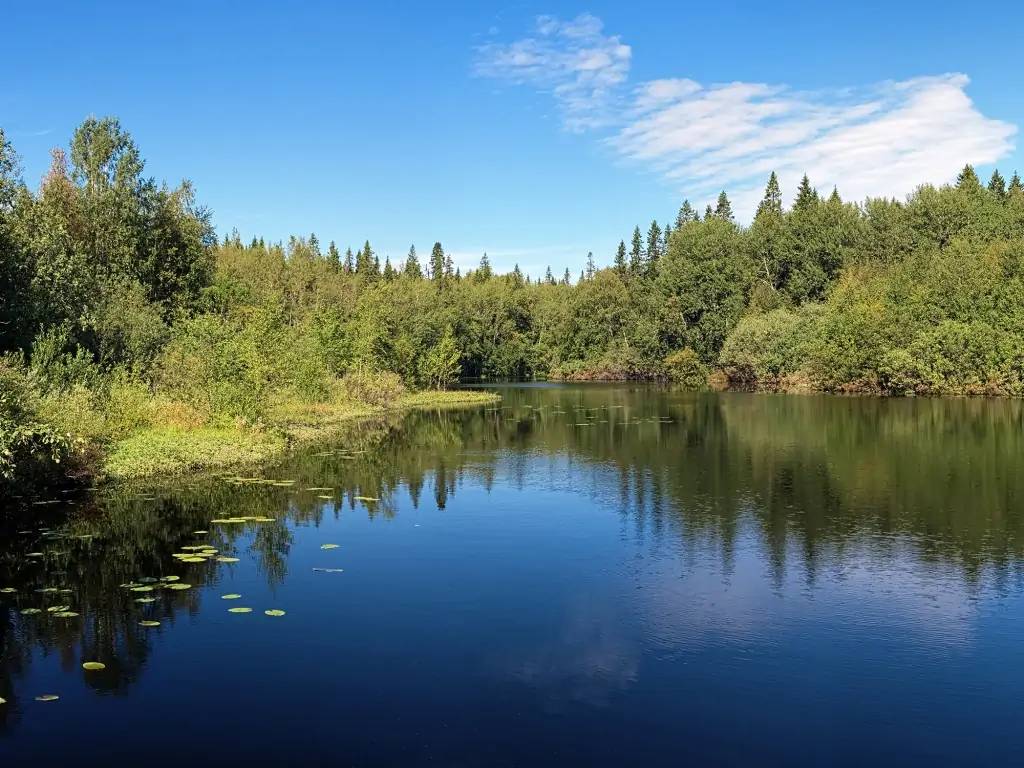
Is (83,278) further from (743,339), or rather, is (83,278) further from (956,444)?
(743,339)

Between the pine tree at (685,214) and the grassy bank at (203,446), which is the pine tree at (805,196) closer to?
the pine tree at (685,214)

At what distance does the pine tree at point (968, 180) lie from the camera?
9657 centimetres

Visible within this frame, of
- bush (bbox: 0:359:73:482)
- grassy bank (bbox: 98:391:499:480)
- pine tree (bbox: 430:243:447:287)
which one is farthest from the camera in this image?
pine tree (bbox: 430:243:447:287)

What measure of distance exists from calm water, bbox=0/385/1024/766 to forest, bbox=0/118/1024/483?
5807 mm

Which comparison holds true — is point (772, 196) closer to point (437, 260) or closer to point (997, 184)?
point (997, 184)

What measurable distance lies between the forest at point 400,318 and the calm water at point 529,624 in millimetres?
5807

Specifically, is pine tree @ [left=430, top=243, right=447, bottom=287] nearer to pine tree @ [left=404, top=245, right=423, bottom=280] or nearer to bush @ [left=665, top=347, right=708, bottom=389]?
pine tree @ [left=404, top=245, right=423, bottom=280]

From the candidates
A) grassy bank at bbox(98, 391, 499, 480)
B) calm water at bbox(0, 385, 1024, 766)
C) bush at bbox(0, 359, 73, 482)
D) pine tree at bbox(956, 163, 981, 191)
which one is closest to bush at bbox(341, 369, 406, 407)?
grassy bank at bbox(98, 391, 499, 480)

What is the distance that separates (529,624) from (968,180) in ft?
356

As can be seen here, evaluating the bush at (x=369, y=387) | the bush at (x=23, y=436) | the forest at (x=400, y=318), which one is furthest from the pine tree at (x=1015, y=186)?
the bush at (x=23, y=436)

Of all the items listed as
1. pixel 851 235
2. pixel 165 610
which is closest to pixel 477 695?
pixel 165 610

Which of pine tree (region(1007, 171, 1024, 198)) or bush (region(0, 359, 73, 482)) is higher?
pine tree (region(1007, 171, 1024, 198))

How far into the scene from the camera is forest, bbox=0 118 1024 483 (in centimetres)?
3064

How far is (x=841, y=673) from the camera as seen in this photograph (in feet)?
35.2
